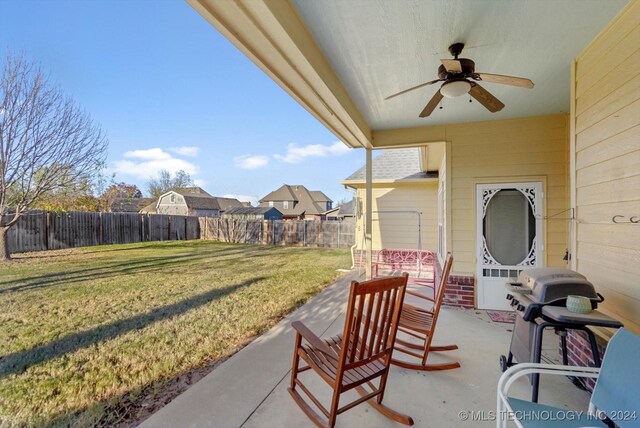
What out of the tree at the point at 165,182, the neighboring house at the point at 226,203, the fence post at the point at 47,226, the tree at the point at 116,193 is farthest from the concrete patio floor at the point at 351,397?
the tree at the point at 165,182

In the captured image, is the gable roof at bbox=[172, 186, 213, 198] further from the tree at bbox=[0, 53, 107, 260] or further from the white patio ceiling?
the white patio ceiling

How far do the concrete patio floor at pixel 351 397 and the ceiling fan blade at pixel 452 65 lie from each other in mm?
2616

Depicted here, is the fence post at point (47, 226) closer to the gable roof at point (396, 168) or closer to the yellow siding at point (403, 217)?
the gable roof at point (396, 168)

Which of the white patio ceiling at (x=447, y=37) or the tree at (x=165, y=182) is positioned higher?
the tree at (x=165, y=182)

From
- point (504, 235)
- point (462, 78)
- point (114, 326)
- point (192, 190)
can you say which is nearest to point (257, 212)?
point (192, 190)

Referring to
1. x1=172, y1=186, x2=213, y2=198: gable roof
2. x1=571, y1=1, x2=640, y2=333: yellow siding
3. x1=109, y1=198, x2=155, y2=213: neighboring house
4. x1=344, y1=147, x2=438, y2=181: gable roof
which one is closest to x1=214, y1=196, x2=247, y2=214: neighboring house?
x1=172, y1=186, x2=213, y2=198: gable roof

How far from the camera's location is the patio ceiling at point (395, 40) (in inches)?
79.7

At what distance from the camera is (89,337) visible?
133 inches

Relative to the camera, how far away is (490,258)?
437 centimetres

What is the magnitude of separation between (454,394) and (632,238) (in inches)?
65.7

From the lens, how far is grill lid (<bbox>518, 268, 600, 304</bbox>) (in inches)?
82.5

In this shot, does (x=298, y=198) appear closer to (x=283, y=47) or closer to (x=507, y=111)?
(x=507, y=111)

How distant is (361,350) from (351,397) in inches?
25.8

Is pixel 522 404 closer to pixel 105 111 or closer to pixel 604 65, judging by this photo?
pixel 604 65
